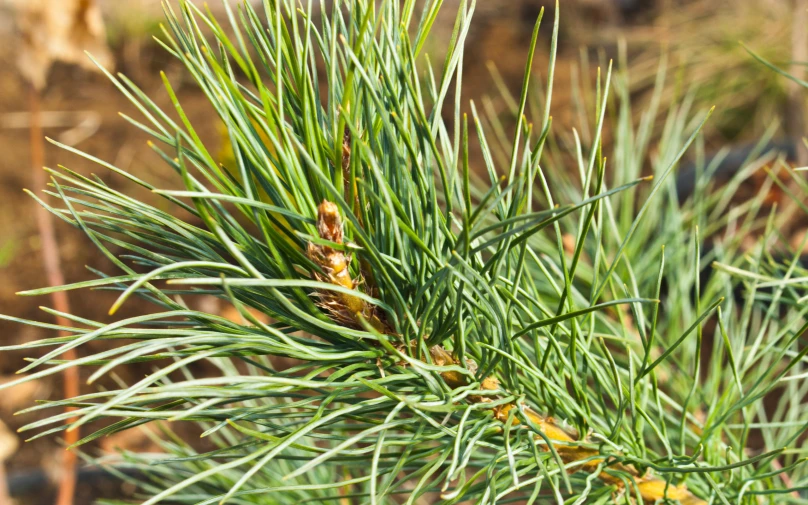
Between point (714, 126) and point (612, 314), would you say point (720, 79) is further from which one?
point (612, 314)

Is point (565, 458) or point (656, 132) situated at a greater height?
point (565, 458)

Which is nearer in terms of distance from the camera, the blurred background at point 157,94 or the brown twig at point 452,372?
the brown twig at point 452,372

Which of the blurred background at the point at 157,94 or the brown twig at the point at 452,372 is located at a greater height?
the brown twig at the point at 452,372

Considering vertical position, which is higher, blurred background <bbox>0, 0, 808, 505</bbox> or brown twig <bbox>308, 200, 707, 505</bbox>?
brown twig <bbox>308, 200, 707, 505</bbox>

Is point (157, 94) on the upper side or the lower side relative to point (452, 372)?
lower

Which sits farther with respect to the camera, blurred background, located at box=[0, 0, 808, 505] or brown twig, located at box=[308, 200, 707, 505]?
blurred background, located at box=[0, 0, 808, 505]

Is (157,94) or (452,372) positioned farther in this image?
(157,94)

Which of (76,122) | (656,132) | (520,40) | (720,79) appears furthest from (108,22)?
(720,79)

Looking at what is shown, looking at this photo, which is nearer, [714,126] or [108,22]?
[714,126]
